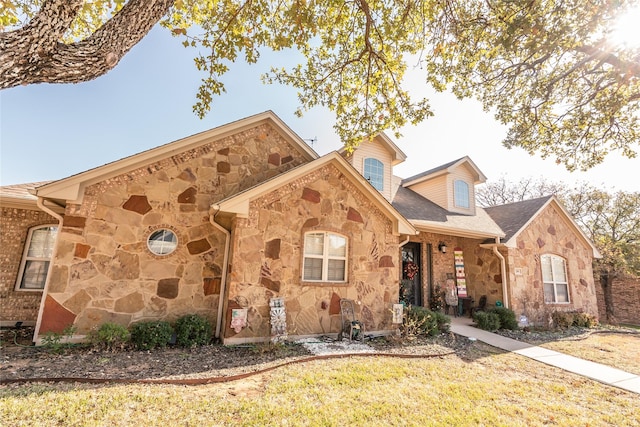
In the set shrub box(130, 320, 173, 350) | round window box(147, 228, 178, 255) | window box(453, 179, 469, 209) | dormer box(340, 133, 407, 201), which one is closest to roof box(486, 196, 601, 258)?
window box(453, 179, 469, 209)

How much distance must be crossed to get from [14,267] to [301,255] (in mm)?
7434

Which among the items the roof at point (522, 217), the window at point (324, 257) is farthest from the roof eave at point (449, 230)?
the window at point (324, 257)

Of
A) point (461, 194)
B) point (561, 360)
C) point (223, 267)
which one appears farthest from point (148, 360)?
point (461, 194)

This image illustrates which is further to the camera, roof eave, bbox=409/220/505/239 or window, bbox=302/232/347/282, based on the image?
roof eave, bbox=409/220/505/239

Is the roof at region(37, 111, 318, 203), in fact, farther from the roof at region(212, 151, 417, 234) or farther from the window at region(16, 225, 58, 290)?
the window at region(16, 225, 58, 290)

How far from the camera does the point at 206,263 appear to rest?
7.35m

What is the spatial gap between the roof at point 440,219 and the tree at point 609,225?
444 centimetres

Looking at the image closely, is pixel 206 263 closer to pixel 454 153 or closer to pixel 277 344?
pixel 277 344

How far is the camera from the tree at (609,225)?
49.7ft

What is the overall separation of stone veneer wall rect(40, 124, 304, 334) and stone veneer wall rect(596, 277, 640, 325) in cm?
2011

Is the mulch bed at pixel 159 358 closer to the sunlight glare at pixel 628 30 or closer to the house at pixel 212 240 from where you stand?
the house at pixel 212 240

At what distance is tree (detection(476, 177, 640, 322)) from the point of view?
15160 mm

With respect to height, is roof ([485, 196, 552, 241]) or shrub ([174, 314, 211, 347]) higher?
roof ([485, 196, 552, 241])

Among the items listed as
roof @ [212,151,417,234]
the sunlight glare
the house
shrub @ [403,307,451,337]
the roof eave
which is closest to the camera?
the sunlight glare
